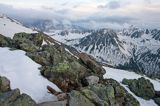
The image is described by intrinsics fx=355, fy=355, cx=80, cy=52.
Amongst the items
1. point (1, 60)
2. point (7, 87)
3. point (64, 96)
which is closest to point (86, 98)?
point (64, 96)

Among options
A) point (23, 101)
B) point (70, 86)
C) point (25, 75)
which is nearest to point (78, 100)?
point (23, 101)

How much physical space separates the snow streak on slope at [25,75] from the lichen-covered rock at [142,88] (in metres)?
28.2

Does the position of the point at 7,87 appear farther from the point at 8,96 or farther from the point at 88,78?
the point at 88,78

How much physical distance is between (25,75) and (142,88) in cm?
3422

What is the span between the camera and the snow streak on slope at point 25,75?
4650 centimetres

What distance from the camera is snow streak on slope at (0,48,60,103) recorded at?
153ft

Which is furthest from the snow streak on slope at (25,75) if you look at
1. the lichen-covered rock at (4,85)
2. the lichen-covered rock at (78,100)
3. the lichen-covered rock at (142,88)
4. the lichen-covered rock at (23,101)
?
the lichen-covered rock at (142,88)

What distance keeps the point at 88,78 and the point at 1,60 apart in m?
14.0

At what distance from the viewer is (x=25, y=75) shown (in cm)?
5097

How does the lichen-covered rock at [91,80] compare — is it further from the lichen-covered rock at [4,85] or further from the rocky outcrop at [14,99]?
the rocky outcrop at [14,99]

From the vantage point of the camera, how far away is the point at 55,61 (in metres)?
61.7

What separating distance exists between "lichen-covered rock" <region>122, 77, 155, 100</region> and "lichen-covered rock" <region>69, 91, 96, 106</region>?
107ft

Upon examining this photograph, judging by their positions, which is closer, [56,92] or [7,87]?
[7,87]

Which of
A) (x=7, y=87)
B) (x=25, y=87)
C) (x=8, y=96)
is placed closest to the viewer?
(x=8, y=96)
